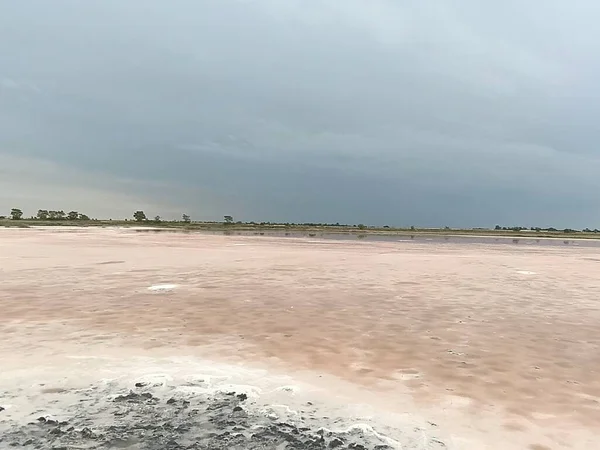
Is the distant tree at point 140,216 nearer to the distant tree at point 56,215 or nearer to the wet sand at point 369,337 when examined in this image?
the distant tree at point 56,215

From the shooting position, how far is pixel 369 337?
1083 centimetres

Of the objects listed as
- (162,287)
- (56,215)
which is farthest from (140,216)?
(162,287)

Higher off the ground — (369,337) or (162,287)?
(162,287)

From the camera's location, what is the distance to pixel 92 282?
18594 mm

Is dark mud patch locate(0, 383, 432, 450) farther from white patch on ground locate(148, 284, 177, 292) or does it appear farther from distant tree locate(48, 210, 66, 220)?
distant tree locate(48, 210, 66, 220)

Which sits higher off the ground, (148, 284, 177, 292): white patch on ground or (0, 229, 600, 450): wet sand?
(148, 284, 177, 292): white patch on ground

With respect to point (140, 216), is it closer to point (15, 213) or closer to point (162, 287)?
point (15, 213)

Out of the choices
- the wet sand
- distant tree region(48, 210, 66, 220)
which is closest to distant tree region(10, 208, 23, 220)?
distant tree region(48, 210, 66, 220)

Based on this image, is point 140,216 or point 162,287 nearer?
point 162,287

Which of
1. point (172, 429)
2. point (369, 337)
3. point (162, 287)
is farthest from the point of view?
point (162, 287)

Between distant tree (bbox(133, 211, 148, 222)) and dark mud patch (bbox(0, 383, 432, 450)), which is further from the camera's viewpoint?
distant tree (bbox(133, 211, 148, 222))

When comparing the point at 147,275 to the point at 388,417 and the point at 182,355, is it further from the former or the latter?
the point at 388,417

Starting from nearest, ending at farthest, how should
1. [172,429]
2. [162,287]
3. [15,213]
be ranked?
[172,429]
[162,287]
[15,213]

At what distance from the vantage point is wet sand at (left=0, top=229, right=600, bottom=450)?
6.71m
